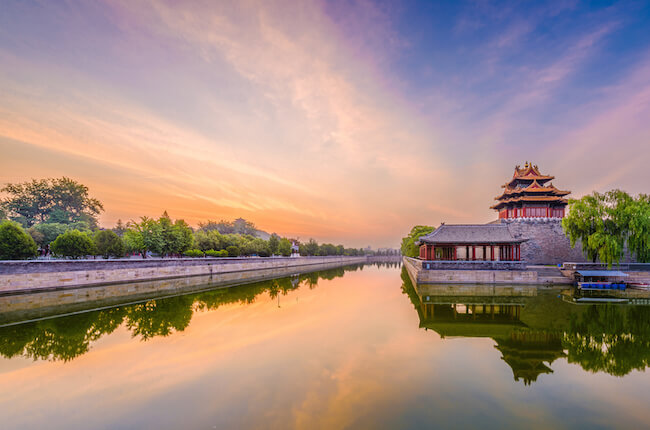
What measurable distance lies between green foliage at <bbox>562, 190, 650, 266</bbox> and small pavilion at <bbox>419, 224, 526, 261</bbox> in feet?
17.2

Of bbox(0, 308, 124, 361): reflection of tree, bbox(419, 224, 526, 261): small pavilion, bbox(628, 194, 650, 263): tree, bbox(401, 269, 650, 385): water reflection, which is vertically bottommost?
bbox(0, 308, 124, 361): reflection of tree

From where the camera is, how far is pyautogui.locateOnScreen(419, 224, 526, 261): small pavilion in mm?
26703

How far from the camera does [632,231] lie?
77.5 ft

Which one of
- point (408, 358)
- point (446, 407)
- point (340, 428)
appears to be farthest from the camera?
point (408, 358)

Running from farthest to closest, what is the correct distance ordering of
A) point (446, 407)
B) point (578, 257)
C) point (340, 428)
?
point (578, 257) < point (446, 407) < point (340, 428)

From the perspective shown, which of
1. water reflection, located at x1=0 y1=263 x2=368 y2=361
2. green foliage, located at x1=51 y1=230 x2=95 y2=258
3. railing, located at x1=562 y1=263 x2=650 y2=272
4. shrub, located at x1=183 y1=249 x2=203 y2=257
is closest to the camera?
water reflection, located at x1=0 y1=263 x2=368 y2=361

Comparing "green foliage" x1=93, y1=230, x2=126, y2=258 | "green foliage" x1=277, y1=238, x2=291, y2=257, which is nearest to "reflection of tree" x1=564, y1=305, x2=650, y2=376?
"green foliage" x1=93, y1=230, x2=126, y2=258

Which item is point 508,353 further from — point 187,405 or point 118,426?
point 118,426

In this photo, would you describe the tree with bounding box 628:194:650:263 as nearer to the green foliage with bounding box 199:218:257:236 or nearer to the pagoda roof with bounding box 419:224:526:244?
the pagoda roof with bounding box 419:224:526:244

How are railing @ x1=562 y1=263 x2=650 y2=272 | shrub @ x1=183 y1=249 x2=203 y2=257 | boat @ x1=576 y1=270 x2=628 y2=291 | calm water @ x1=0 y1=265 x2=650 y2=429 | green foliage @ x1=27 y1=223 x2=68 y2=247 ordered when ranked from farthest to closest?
shrub @ x1=183 y1=249 x2=203 y2=257
green foliage @ x1=27 y1=223 x2=68 y2=247
railing @ x1=562 y1=263 x2=650 y2=272
boat @ x1=576 y1=270 x2=628 y2=291
calm water @ x1=0 y1=265 x2=650 y2=429

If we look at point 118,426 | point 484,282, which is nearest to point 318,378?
point 118,426

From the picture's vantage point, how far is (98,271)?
22.0 m

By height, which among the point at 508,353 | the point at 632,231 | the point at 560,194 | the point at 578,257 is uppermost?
the point at 560,194

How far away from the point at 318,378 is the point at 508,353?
673 cm
